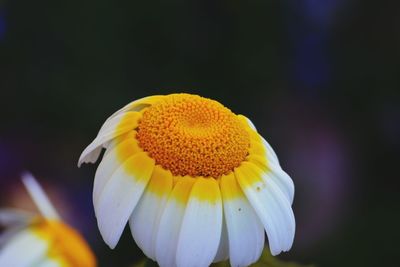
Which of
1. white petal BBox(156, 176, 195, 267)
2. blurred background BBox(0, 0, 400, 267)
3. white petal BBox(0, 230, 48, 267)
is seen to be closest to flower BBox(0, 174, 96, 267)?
white petal BBox(0, 230, 48, 267)

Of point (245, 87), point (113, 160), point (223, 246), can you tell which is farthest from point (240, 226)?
point (245, 87)

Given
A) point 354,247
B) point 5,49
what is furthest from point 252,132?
point 5,49

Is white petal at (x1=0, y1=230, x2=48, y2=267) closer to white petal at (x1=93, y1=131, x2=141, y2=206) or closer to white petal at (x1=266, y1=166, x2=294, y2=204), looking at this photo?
white petal at (x1=93, y1=131, x2=141, y2=206)

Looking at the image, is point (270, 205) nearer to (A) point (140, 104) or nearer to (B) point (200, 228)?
(B) point (200, 228)

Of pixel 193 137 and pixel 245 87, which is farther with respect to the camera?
pixel 245 87

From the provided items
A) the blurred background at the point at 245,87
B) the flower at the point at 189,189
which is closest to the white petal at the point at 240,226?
the flower at the point at 189,189

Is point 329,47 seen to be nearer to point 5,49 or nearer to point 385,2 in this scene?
point 385,2
